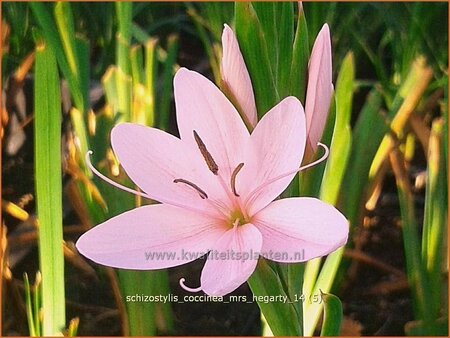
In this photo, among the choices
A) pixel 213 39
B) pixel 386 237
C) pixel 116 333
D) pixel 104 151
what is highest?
pixel 213 39

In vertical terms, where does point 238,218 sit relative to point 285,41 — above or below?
below

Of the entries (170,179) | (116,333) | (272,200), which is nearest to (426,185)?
(272,200)

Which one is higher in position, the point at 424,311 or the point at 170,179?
the point at 170,179

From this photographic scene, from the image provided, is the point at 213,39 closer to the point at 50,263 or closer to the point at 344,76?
the point at 344,76

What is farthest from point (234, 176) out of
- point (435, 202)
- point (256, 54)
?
point (435, 202)

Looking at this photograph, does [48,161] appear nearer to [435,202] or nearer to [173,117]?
[173,117]

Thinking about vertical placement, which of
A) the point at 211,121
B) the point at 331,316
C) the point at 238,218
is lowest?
the point at 331,316
